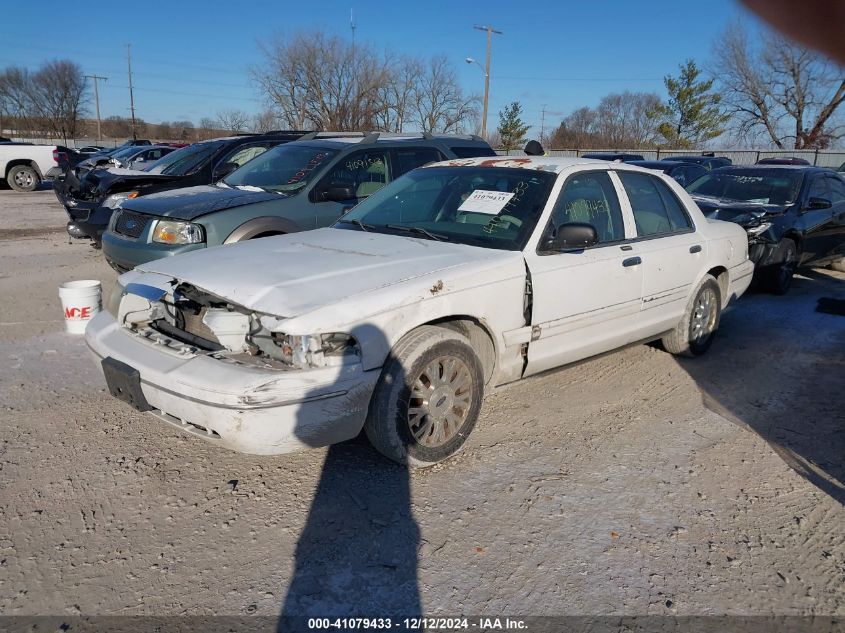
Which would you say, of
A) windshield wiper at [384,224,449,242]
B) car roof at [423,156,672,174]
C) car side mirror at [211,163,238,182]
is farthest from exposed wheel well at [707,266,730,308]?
car side mirror at [211,163,238,182]

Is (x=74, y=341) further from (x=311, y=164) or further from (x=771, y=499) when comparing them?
(x=771, y=499)

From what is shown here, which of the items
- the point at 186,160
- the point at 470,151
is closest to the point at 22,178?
the point at 186,160

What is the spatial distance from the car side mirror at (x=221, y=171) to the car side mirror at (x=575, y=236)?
234 inches

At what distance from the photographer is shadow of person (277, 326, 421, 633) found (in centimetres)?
245

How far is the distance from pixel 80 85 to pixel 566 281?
2996 inches

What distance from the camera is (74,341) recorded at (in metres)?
5.43

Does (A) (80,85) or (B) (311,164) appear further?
(A) (80,85)

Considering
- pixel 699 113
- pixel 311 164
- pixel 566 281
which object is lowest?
pixel 566 281

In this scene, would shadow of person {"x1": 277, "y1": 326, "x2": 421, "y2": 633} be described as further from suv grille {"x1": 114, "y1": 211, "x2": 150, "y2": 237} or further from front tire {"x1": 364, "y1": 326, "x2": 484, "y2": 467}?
suv grille {"x1": 114, "y1": 211, "x2": 150, "y2": 237}

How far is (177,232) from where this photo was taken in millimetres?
5727

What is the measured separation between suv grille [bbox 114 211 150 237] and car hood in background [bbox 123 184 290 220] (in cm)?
6

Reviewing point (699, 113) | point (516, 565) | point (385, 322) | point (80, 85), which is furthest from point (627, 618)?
point (80, 85)

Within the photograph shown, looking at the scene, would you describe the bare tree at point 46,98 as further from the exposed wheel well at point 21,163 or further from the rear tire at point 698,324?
the rear tire at point 698,324

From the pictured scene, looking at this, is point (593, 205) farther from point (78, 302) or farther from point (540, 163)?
point (78, 302)
